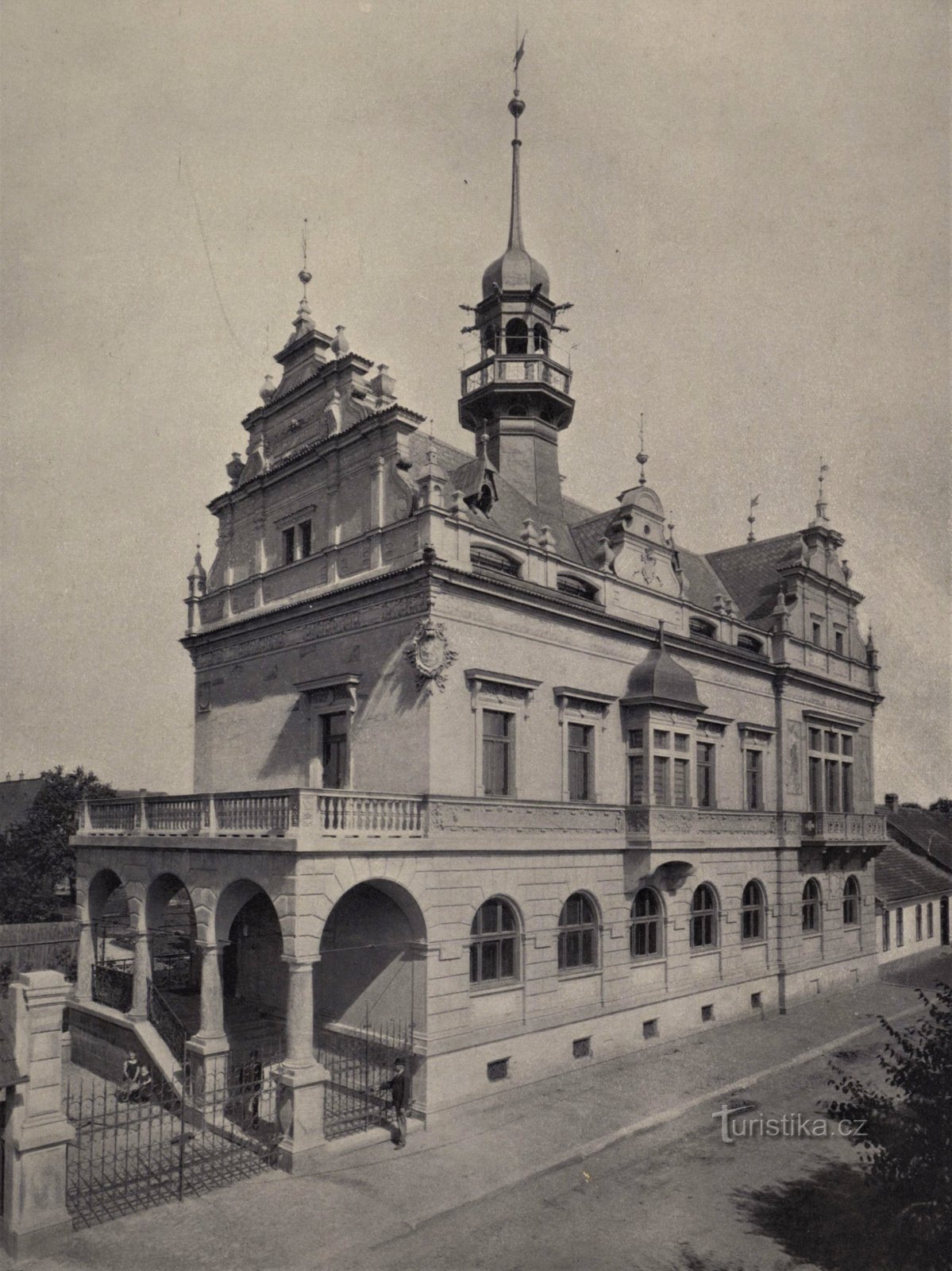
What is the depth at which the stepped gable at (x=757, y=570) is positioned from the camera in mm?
35719

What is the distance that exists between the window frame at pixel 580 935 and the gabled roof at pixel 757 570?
538 inches

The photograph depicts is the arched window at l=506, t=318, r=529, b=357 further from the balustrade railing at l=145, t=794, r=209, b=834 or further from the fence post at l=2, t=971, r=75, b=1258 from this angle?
the fence post at l=2, t=971, r=75, b=1258

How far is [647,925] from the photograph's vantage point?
88.6 ft

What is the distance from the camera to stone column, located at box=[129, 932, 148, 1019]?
22.4 meters

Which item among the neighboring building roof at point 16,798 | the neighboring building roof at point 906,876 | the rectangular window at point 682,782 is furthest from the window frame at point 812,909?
the neighboring building roof at point 16,798

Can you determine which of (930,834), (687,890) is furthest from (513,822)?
(930,834)

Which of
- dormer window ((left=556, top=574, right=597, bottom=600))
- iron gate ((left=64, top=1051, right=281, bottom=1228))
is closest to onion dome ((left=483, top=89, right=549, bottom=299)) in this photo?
dormer window ((left=556, top=574, right=597, bottom=600))


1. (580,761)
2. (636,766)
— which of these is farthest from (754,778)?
(580,761)

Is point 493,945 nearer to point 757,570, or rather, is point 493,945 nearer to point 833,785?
point 833,785

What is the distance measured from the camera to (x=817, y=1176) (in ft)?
57.4

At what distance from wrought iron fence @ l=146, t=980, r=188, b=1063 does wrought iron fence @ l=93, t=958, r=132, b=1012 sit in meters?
1.30

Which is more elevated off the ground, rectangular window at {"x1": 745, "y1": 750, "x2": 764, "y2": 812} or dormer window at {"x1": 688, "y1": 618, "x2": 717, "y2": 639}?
dormer window at {"x1": 688, "y1": 618, "x2": 717, "y2": 639}

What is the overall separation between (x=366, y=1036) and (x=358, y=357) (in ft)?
53.5

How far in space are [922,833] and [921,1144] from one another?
45307 mm
